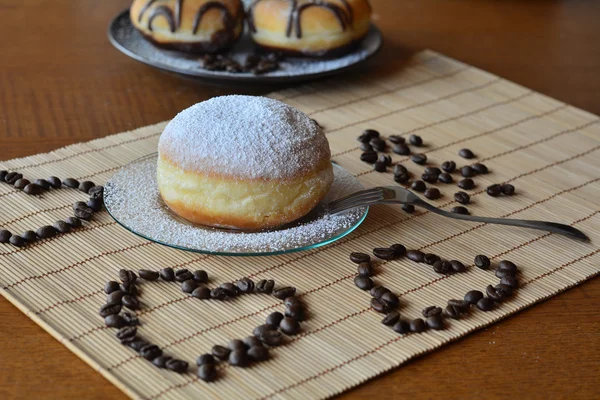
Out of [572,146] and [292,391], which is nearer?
[292,391]

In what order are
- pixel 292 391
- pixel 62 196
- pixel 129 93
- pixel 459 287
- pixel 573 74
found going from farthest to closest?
pixel 573 74
pixel 129 93
pixel 62 196
pixel 459 287
pixel 292 391

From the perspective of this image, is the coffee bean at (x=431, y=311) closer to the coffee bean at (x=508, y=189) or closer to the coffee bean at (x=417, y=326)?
the coffee bean at (x=417, y=326)

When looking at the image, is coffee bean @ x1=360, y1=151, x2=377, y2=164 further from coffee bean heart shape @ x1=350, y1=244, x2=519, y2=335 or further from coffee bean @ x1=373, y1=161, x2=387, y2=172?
coffee bean heart shape @ x1=350, y1=244, x2=519, y2=335

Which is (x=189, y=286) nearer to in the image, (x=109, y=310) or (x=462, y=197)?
(x=109, y=310)

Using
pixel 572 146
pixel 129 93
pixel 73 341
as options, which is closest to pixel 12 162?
pixel 129 93

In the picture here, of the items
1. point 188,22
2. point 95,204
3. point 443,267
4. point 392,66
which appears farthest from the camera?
point 392,66

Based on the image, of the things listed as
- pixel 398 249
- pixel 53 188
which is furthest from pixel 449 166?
pixel 53 188

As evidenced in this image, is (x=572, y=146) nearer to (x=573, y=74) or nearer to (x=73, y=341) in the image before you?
(x=573, y=74)

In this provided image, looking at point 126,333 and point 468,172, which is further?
point 468,172
